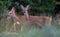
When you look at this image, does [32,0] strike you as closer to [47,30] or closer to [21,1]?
[21,1]

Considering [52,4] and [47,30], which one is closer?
[47,30]

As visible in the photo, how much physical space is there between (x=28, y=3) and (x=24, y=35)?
157 inches

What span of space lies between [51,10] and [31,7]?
0.60 meters

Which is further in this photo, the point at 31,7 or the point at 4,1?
the point at 31,7

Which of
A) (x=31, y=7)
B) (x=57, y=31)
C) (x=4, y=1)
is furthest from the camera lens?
(x=31, y=7)

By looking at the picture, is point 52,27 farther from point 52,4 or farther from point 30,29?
point 52,4

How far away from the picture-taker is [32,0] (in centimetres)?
602

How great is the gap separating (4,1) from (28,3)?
31.0 inches

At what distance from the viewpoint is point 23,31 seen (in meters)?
2.02

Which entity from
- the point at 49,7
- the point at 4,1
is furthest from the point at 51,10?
the point at 4,1

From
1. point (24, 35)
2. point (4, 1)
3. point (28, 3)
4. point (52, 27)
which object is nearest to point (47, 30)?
point (52, 27)

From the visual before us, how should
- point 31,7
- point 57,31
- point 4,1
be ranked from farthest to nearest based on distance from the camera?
point 31,7, point 4,1, point 57,31

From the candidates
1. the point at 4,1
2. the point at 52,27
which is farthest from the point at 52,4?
the point at 52,27

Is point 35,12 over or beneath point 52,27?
beneath
